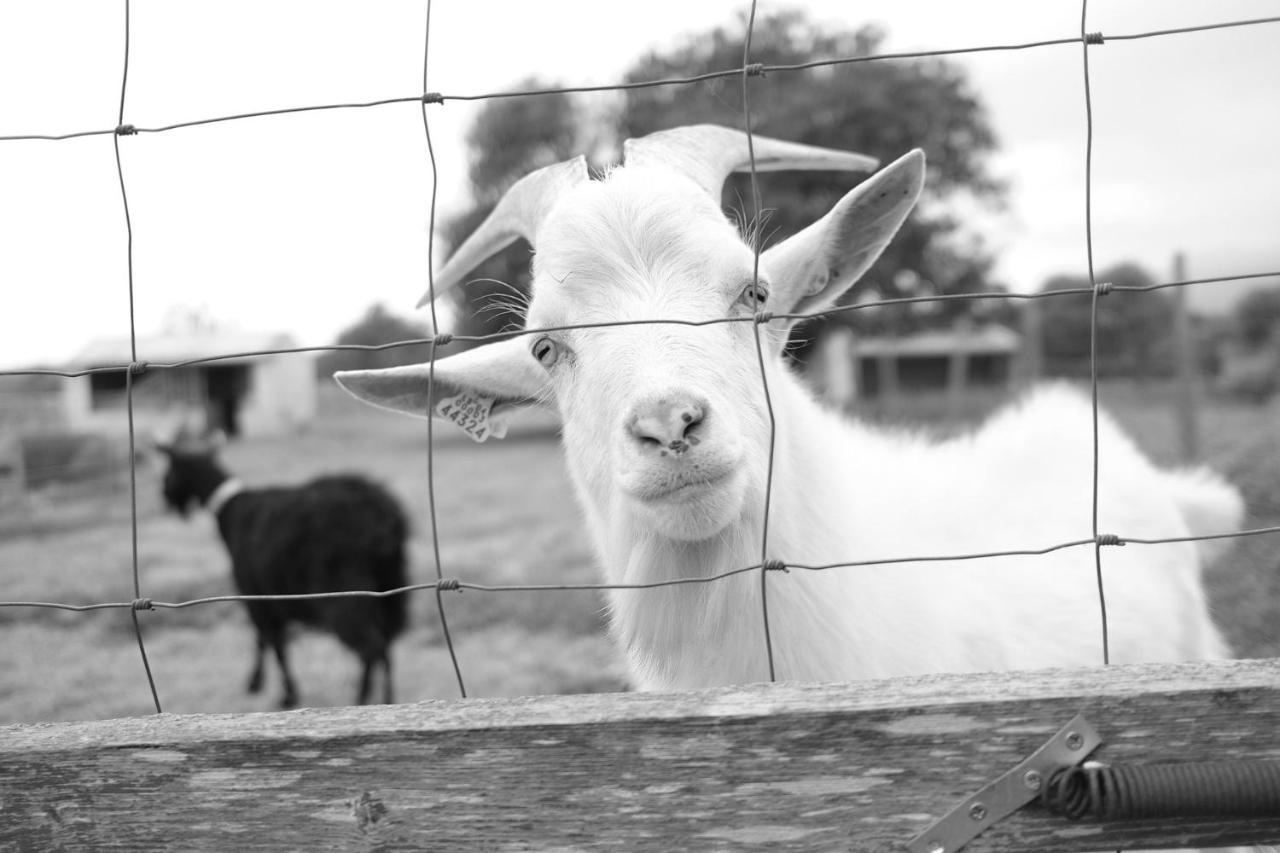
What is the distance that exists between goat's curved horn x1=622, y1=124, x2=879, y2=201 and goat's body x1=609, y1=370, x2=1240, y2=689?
57 centimetres

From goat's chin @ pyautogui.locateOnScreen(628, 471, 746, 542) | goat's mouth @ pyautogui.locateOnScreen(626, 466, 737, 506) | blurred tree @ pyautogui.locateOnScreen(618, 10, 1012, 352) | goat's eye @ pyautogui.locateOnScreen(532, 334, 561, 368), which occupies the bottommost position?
goat's chin @ pyautogui.locateOnScreen(628, 471, 746, 542)

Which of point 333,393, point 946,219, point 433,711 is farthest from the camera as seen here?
point 333,393

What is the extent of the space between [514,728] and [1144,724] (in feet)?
2.35

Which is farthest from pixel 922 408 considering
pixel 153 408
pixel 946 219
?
pixel 153 408

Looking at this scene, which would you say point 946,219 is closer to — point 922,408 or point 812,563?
point 922,408

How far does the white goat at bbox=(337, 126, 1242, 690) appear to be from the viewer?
2156 millimetres

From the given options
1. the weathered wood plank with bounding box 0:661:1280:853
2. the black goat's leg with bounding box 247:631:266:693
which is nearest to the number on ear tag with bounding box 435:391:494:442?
the weathered wood plank with bounding box 0:661:1280:853

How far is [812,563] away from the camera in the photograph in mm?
2406

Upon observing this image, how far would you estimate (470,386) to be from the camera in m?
2.69

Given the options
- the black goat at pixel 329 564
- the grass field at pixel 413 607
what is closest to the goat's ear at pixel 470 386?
the grass field at pixel 413 607

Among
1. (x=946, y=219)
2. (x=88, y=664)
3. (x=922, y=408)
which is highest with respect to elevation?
(x=946, y=219)

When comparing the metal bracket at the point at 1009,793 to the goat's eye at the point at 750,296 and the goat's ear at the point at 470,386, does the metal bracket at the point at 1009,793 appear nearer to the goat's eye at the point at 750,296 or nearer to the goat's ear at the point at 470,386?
the goat's eye at the point at 750,296

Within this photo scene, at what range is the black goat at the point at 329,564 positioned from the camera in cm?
655

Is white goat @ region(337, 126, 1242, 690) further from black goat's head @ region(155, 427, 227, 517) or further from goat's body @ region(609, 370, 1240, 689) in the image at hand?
black goat's head @ region(155, 427, 227, 517)
